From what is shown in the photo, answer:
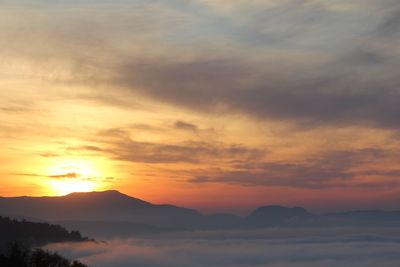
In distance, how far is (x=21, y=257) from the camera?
87625 millimetres

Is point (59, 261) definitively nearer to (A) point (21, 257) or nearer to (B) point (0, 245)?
(A) point (21, 257)

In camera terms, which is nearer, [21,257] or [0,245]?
[21,257]

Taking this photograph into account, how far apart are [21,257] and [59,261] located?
21.1 feet

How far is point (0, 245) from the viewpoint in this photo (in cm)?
19638

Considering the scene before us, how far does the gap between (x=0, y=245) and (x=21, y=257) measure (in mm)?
118115

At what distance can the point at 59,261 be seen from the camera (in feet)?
300

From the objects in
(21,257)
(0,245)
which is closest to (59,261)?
(21,257)

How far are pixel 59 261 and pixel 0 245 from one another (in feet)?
381

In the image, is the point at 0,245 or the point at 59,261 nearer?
the point at 59,261
